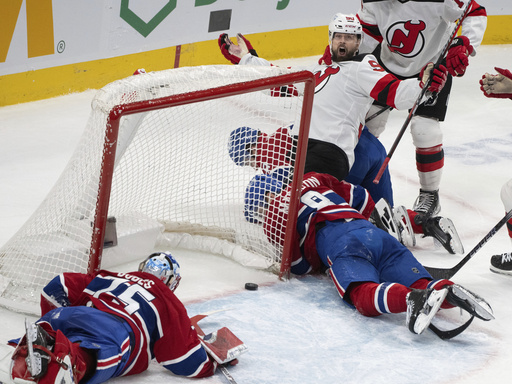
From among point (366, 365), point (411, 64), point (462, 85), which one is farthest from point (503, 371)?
point (462, 85)

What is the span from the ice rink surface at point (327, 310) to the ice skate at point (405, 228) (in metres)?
0.05

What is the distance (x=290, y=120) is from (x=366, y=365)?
92cm

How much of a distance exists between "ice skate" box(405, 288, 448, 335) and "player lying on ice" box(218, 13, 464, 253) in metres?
0.79

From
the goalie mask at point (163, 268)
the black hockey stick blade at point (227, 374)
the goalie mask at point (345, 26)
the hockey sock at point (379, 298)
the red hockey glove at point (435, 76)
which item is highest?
the goalie mask at point (345, 26)

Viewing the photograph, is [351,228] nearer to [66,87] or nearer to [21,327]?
[21,327]

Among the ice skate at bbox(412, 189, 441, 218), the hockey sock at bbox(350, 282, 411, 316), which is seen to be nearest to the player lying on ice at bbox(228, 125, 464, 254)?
the ice skate at bbox(412, 189, 441, 218)

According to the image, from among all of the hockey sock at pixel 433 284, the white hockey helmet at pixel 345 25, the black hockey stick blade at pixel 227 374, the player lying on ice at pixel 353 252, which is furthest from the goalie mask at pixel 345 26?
the black hockey stick blade at pixel 227 374

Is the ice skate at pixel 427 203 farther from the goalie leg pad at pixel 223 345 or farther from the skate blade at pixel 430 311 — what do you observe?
the goalie leg pad at pixel 223 345

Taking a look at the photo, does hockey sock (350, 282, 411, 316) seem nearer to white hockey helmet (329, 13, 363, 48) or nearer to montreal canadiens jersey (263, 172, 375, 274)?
montreal canadiens jersey (263, 172, 375, 274)

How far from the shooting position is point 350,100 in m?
3.44

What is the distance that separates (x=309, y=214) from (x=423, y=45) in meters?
1.40

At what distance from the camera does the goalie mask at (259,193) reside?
3.13 m

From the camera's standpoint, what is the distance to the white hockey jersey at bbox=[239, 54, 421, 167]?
11.1ft

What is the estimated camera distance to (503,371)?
2.48 meters
